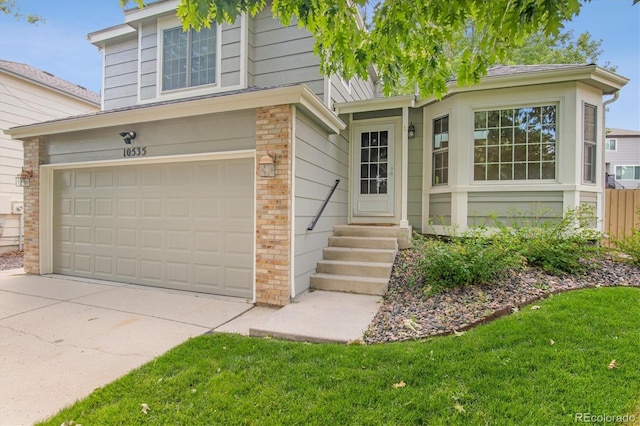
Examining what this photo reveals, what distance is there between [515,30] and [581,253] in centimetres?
430

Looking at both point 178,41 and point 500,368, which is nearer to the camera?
point 500,368

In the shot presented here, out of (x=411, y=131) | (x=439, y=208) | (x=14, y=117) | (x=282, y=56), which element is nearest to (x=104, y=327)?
(x=282, y=56)

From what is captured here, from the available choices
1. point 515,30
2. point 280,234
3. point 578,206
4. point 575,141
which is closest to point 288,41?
point 280,234

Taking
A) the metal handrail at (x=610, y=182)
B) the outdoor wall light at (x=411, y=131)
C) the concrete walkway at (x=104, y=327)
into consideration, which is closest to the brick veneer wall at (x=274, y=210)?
the concrete walkway at (x=104, y=327)

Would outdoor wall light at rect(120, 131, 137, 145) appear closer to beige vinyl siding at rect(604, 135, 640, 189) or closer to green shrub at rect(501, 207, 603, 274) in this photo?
green shrub at rect(501, 207, 603, 274)

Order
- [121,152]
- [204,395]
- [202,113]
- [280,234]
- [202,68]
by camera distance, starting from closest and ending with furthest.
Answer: [204,395] < [280,234] < [202,113] < [121,152] < [202,68]

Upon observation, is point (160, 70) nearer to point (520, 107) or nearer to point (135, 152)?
point (135, 152)

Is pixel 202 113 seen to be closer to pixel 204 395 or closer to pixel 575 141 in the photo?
pixel 204 395

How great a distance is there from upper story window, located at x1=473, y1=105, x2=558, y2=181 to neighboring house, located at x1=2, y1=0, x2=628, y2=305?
25mm

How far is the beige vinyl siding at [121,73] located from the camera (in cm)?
820

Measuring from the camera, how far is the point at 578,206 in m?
5.95

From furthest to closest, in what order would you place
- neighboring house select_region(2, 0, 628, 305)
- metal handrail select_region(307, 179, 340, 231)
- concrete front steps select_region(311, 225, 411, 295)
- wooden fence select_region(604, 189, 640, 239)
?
1. wooden fence select_region(604, 189, 640, 239)
2. metal handrail select_region(307, 179, 340, 231)
3. concrete front steps select_region(311, 225, 411, 295)
4. neighboring house select_region(2, 0, 628, 305)

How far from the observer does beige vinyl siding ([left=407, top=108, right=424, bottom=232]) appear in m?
7.29

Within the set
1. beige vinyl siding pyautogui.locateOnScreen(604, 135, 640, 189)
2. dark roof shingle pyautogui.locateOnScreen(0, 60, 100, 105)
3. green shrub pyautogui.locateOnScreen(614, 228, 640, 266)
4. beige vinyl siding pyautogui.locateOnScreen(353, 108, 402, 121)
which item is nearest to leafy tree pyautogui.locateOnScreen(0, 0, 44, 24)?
dark roof shingle pyautogui.locateOnScreen(0, 60, 100, 105)
